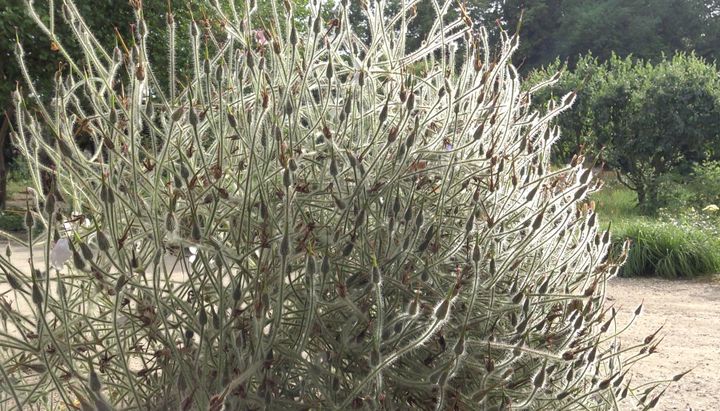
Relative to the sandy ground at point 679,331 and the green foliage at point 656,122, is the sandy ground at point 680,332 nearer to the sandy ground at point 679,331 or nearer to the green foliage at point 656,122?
the sandy ground at point 679,331

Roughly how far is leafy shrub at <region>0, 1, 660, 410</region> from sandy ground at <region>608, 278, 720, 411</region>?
1.17 m

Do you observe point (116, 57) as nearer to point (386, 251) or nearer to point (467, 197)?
point (386, 251)

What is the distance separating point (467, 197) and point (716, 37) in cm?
3493

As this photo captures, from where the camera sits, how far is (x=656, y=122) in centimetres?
1245

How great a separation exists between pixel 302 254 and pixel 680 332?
4.81 meters

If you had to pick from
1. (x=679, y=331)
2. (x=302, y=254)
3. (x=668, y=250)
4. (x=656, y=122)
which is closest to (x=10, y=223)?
(x=668, y=250)

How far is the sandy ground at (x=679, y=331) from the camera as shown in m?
3.94

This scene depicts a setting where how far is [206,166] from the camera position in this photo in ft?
4.78

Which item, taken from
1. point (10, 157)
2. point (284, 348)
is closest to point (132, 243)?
point (284, 348)

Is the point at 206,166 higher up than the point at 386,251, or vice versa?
the point at 206,166

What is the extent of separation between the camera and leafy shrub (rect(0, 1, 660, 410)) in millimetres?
1371

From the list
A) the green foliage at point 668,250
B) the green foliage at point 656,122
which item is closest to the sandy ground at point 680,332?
the green foliage at point 668,250

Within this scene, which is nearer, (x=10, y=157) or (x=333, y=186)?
(x=333, y=186)

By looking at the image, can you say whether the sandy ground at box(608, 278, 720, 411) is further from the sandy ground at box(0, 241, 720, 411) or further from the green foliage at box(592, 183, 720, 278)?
the green foliage at box(592, 183, 720, 278)
